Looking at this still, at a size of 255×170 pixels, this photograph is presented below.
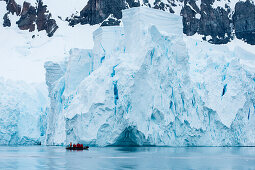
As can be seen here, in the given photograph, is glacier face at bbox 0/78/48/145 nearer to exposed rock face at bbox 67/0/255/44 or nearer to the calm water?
the calm water

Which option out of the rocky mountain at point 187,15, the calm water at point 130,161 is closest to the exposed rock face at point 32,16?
the rocky mountain at point 187,15

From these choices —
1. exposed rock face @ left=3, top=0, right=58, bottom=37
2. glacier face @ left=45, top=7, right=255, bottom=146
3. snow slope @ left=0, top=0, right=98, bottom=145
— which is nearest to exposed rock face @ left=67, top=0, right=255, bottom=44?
snow slope @ left=0, top=0, right=98, bottom=145

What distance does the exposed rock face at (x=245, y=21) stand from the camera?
54.5m

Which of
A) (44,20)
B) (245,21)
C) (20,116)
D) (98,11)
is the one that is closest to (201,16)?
(245,21)

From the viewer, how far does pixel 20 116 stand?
3061 cm

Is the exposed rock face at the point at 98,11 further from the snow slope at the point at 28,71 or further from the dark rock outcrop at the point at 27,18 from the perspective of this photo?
the dark rock outcrop at the point at 27,18

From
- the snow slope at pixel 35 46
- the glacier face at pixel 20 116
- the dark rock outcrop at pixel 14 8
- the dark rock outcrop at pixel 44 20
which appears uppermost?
the dark rock outcrop at pixel 14 8

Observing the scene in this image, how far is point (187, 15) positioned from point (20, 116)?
31.2m

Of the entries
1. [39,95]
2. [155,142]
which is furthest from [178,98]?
[39,95]

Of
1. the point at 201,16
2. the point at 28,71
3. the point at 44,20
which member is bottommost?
the point at 28,71

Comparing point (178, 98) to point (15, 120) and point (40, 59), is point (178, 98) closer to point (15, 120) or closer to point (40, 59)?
point (15, 120)

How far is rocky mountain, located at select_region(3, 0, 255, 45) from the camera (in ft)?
172

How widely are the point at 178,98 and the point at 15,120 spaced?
43.5 feet

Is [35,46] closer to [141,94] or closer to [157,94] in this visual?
[141,94]
